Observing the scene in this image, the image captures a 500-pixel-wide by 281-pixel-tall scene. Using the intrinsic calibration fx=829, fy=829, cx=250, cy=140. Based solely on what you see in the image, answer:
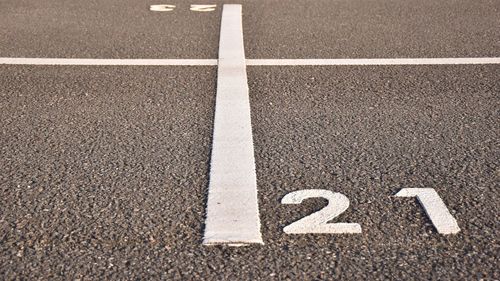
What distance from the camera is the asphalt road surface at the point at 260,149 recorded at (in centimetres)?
→ 313

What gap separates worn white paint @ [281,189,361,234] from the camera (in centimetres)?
335

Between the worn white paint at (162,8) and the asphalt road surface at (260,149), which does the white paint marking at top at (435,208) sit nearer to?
the asphalt road surface at (260,149)

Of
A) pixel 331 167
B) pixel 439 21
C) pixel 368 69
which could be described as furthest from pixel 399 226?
pixel 439 21

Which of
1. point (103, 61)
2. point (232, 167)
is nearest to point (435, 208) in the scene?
point (232, 167)

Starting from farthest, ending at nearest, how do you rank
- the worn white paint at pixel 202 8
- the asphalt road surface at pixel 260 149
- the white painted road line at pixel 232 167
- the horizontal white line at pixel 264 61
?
the worn white paint at pixel 202 8 → the horizontal white line at pixel 264 61 → the white painted road line at pixel 232 167 → the asphalt road surface at pixel 260 149

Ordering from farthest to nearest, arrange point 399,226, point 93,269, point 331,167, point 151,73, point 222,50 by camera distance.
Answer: point 222,50, point 151,73, point 331,167, point 399,226, point 93,269

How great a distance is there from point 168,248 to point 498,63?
381cm

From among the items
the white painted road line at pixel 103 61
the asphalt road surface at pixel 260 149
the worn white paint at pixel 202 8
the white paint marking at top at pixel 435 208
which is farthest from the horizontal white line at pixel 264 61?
the white paint marking at top at pixel 435 208

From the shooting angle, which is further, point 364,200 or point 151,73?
point 151,73

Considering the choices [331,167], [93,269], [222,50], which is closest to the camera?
[93,269]

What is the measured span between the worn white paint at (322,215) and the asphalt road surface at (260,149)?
4cm

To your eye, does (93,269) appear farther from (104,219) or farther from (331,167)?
(331,167)

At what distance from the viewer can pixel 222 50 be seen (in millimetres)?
6516

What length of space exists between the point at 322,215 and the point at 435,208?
1.65 ft
